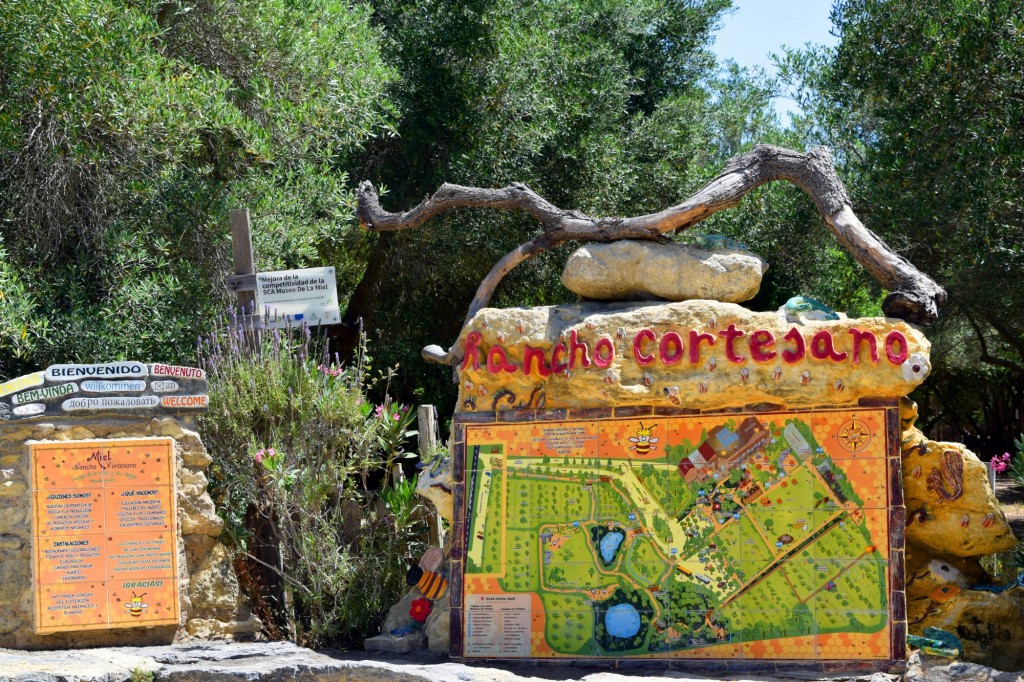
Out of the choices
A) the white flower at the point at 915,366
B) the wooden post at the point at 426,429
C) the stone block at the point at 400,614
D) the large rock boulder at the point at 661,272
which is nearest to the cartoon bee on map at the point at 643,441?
the large rock boulder at the point at 661,272

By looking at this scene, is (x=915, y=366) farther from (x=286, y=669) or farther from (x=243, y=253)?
(x=243, y=253)

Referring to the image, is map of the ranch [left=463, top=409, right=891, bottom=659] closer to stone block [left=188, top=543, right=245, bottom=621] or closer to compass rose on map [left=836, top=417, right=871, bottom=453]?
compass rose on map [left=836, top=417, right=871, bottom=453]

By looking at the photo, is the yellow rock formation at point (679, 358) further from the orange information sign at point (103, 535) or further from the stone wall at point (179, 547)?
the orange information sign at point (103, 535)

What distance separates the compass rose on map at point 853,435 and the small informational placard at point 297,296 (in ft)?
14.3

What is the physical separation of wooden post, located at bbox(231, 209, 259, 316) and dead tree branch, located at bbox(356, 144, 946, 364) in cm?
114

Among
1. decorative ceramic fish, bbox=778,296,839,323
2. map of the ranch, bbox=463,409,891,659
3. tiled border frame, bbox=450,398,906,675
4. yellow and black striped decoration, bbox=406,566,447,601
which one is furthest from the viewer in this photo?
yellow and black striped decoration, bbox=406,566,447,601

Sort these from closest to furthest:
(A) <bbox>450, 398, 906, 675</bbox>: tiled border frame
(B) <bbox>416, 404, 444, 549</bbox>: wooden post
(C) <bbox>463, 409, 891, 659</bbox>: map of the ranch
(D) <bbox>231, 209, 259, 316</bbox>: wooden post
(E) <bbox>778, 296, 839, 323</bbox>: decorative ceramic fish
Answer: (A) <bbox>450, 398, 906, 675</bbox>: tiled border frame, (C) <bbox>463, 409, 891, 659</bbox>: map of the ranch, (E) <bbox>778, 296, 839, 323</bbox>: decorative ceramic fish, (D) <bbox>231, 209, 259, 316</bbox>: wooden post, (B) <bbox>416, 404, 444, 549</bbox>: wooden post

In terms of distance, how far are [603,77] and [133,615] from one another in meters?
8.56

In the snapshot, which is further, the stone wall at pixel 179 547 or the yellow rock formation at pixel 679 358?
the stone wall at pixel 179 547

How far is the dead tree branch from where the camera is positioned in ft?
25.4

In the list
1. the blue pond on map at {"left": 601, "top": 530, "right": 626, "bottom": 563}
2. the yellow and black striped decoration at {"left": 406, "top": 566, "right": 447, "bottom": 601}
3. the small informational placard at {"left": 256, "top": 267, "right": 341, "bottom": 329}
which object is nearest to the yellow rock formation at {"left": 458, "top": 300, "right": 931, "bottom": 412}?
the blue pond on map at {"left": 601, "top": 530, "right": 626, "bottom": 563}

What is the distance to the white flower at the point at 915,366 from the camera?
721 cm

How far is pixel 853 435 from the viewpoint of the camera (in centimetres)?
739

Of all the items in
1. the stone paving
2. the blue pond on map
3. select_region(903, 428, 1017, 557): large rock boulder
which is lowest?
the stone paving
